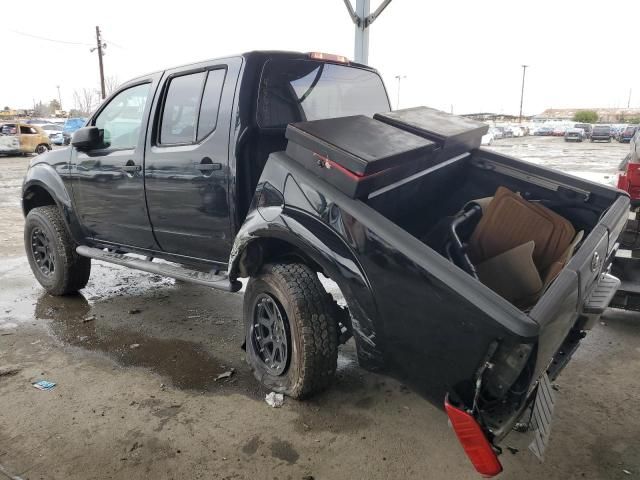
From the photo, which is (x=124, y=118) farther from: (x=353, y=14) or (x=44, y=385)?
(x=353, y=14)

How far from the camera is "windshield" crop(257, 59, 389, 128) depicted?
3395mm

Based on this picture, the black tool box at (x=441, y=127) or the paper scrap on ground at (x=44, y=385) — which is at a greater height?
the black tool box at (x=441, y=127)

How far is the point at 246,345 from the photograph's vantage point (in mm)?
3408

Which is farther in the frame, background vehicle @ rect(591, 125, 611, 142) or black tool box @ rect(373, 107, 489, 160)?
background vehicle @ rect(591, 125, 611, 142)

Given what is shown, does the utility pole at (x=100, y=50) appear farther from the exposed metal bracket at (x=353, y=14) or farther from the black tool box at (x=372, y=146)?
the black tool box at (x=372, y=146)

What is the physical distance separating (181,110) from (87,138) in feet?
3.47

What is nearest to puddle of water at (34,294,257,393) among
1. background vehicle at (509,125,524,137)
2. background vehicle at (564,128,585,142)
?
background vehicle at (564,128,585,142)

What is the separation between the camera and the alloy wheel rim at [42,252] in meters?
5.06

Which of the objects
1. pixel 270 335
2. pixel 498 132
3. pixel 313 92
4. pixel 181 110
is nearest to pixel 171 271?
pixel 270 335

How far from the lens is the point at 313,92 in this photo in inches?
146

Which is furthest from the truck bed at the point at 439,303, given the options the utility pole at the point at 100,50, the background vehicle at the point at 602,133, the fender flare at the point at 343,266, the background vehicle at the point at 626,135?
the background vehicle at the point at 626,135

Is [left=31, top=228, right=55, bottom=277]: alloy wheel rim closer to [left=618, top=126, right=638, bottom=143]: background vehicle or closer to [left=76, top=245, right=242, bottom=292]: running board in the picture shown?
[left=76, top=245, right=242, bottom=292]: running board

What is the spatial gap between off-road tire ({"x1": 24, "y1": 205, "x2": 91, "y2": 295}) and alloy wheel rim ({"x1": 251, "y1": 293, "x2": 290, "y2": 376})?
8.32ft

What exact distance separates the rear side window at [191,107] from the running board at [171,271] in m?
0.96
